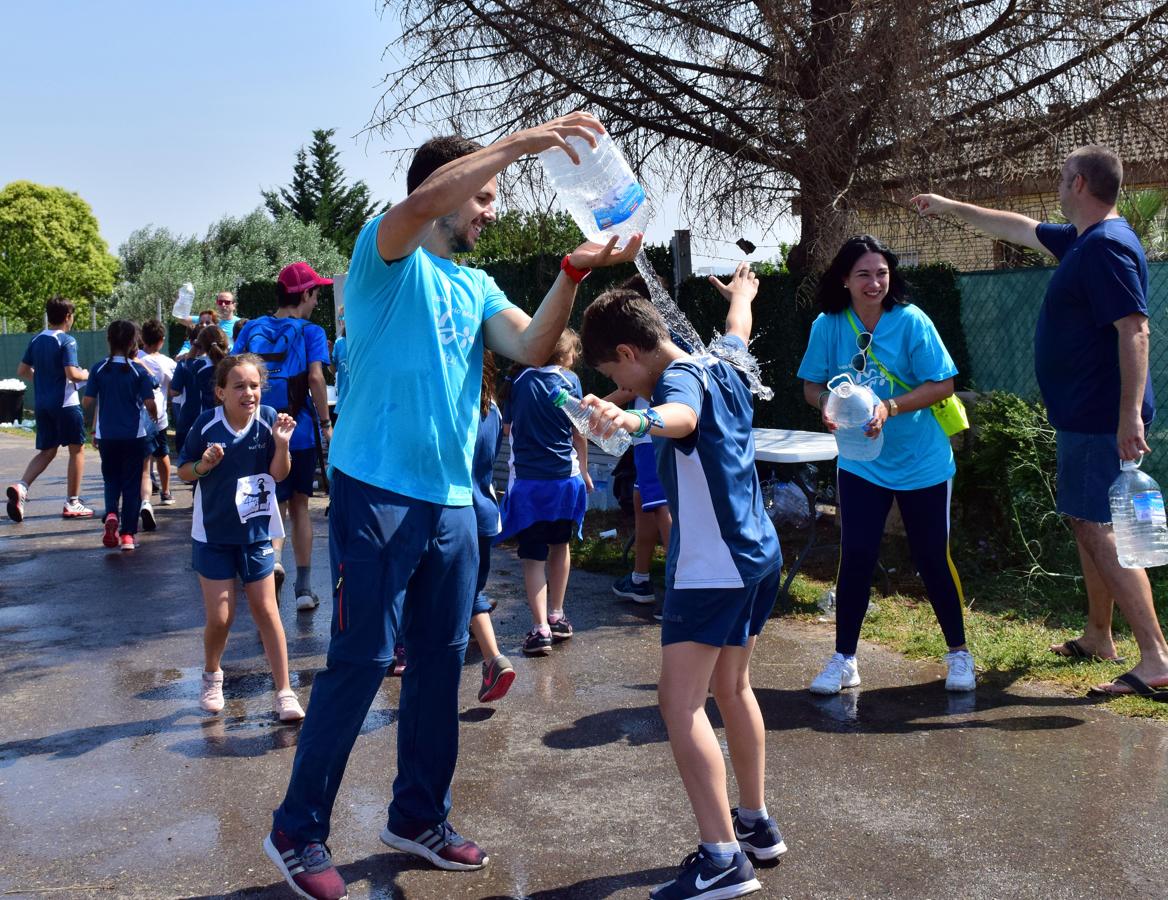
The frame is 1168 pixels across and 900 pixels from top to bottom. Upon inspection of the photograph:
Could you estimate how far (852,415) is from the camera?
4910mm

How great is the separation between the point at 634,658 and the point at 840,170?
3.71 metres

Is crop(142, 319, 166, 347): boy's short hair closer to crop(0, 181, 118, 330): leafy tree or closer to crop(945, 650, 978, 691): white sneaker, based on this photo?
crop(945, 650, 978, 691): white sneaker

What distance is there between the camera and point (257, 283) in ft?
69.9

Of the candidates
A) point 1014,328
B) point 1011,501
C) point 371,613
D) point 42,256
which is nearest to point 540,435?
point 371,613

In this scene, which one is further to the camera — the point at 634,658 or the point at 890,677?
the point at 634,658

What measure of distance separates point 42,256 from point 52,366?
5064cm

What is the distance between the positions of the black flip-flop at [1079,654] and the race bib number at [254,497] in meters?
3.80

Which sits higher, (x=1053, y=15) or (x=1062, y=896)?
(x=1053, y=15)

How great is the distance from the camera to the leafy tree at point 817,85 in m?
7.43

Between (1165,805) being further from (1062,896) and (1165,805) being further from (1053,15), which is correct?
(1053,15)

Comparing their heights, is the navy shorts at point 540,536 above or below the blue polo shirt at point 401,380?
below

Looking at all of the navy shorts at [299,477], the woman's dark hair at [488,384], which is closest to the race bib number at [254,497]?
the woman's dark hair at [488,384]

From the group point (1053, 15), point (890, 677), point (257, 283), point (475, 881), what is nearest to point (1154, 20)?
point (1053, 15)

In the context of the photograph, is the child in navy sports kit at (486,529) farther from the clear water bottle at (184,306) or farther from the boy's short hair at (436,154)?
the clear water bottle at (184,306)
